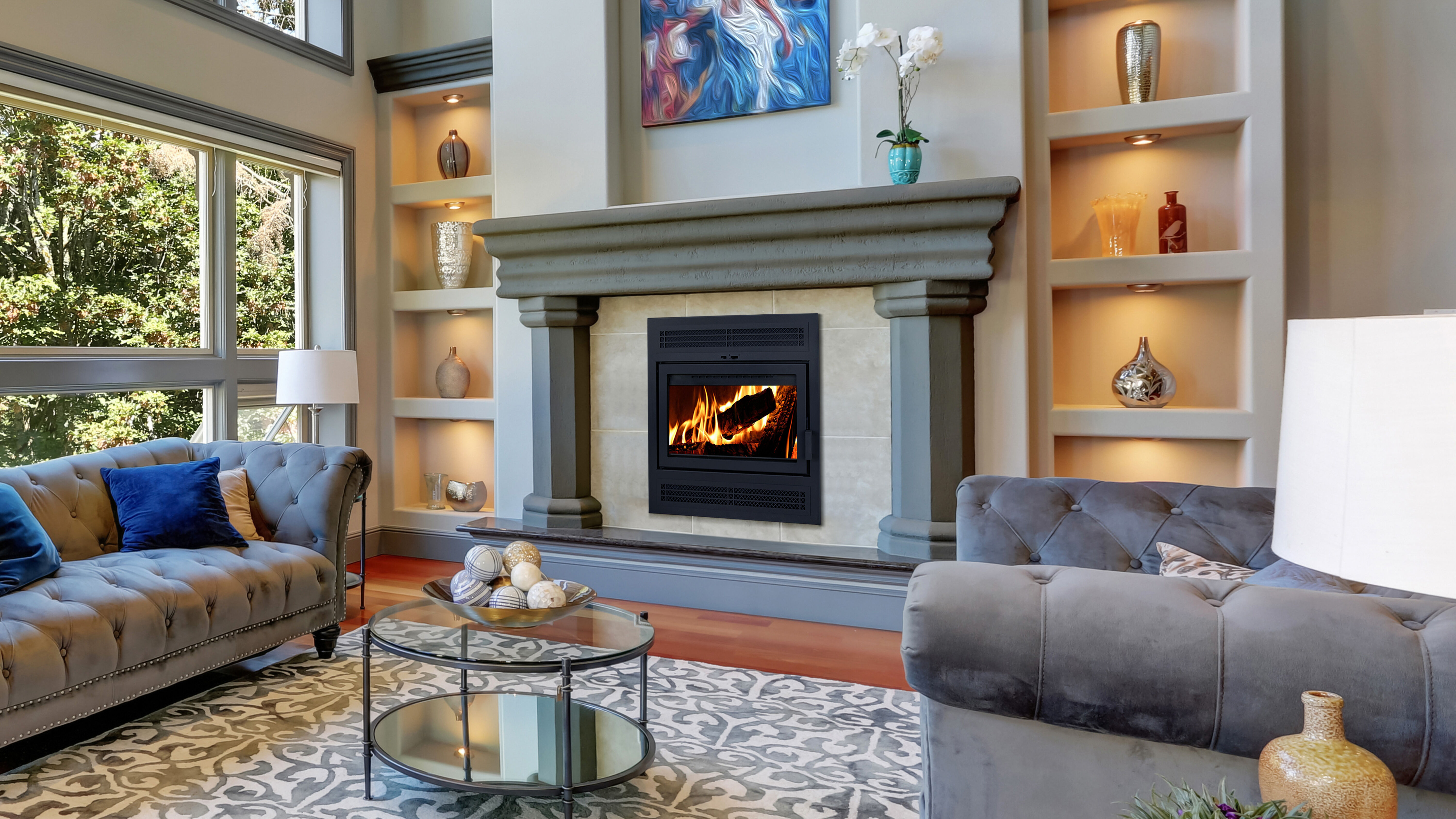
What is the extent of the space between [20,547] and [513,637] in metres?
1.55

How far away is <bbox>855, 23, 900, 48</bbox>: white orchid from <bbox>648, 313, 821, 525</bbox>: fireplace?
3.82ft

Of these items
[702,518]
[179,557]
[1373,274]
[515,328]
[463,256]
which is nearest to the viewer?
[179,557]

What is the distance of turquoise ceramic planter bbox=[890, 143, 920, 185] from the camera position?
11.7 feet

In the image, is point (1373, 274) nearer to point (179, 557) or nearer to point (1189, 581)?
point (1189, 581)

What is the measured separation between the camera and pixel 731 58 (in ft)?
13.7

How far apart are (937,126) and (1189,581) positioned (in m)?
2.78

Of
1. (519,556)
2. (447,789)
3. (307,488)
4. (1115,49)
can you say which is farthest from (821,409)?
(447,789)

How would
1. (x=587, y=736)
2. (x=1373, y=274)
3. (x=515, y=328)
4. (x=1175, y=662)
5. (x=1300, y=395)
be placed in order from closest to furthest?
(x=1300, y=395) → (x=1175, y=662) → (x=587, y=736) → (x=1373, y=274) → (x=515, y=328)

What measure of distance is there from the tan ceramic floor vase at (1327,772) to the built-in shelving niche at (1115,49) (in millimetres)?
3264

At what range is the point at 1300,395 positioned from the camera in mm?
843

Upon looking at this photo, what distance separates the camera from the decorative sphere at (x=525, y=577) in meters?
2.24

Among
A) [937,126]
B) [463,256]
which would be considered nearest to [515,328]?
[463,256]

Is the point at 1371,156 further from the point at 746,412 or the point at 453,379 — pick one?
the point at 453,379

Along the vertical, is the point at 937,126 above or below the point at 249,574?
above
